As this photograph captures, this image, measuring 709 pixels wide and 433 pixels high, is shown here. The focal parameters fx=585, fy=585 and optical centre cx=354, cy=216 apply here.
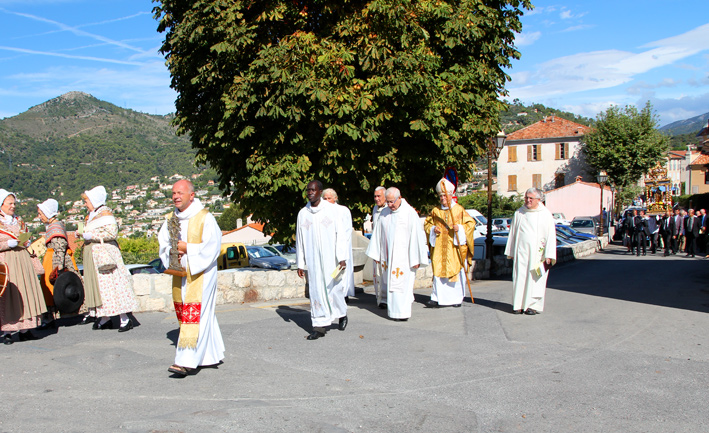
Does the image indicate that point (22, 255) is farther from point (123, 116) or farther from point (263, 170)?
point (123, 116)

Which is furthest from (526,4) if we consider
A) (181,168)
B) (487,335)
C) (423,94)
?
(181,168)

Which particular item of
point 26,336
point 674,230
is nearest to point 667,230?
point 674,230

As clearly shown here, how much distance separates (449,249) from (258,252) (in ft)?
53.6

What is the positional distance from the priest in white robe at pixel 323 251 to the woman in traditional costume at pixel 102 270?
99.6 inches

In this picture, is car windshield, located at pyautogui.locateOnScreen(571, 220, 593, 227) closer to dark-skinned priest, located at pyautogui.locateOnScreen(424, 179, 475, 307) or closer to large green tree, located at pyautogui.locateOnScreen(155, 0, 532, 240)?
large green tree, located at pyautogui.locateOnScreen(155, 0, 532, 240)

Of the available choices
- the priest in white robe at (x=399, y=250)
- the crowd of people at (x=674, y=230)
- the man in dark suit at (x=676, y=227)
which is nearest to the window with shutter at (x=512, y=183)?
the crowd of people at (x=674, y=230)

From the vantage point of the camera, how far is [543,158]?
209 feet

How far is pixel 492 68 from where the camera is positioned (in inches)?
540

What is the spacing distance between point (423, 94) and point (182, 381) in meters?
7.53

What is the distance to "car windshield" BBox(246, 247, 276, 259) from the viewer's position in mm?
24667

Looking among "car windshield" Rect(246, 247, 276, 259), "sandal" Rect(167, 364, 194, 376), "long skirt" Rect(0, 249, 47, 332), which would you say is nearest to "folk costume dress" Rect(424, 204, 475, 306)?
"sandal" Rect(167, 364, 194, 376)

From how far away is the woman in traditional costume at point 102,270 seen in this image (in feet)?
26.2

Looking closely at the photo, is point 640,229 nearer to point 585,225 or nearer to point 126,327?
point 585,225

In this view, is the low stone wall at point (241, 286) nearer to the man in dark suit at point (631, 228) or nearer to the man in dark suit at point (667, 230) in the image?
the man in dark suit at point (667, 230)
